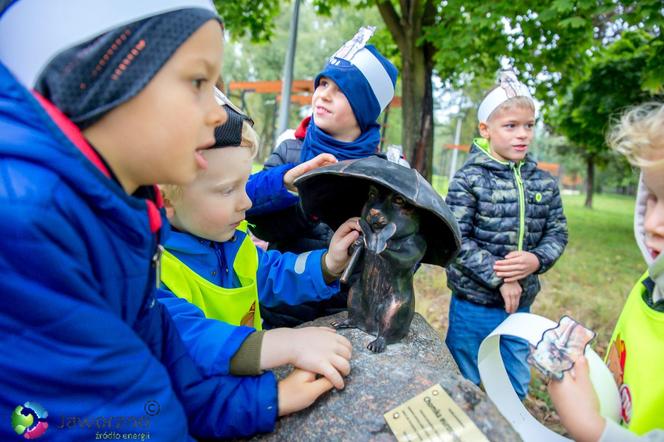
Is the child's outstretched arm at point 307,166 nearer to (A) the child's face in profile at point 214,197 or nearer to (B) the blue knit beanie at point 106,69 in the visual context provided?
(A) the child's face in profile at point 214,197

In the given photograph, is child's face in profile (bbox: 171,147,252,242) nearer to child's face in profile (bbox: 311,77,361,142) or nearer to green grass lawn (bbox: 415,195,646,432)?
child's face in profile (bbox: 311,77,361,142)

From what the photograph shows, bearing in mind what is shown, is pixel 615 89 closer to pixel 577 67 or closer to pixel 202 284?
pixel 577 67

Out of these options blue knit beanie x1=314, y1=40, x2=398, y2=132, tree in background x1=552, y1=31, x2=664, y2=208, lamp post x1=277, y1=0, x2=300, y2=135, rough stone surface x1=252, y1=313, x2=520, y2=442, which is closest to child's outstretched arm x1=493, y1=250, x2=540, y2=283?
blue knit beanie x1=314, y1=40, x2=398, y2=132

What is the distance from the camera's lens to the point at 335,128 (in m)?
2.19

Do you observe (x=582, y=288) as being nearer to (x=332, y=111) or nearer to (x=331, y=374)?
(x=332, y=111)

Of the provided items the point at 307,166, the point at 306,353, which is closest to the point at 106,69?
the point at 306,353

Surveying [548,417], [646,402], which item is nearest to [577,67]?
[548,417]

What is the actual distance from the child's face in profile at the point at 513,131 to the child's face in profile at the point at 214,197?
1.74 m

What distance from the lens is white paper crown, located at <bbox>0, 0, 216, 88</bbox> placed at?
2.64 ft

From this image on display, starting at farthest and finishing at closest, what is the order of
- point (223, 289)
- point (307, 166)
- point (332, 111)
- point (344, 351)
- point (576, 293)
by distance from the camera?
1. point (576, 293)
2. point (332, 111)
3. point (307, 166)
4. point (223, 289)
5. point (344, 351)

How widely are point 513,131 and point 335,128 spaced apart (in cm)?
116

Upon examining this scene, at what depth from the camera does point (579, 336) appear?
4.16 feet

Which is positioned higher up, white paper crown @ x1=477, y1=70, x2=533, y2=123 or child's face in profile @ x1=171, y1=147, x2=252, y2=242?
white paper crown @ x1=477, y1=70, x2=533, y2=123

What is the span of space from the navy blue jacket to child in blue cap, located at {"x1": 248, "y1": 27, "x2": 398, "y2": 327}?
1.17 metres
